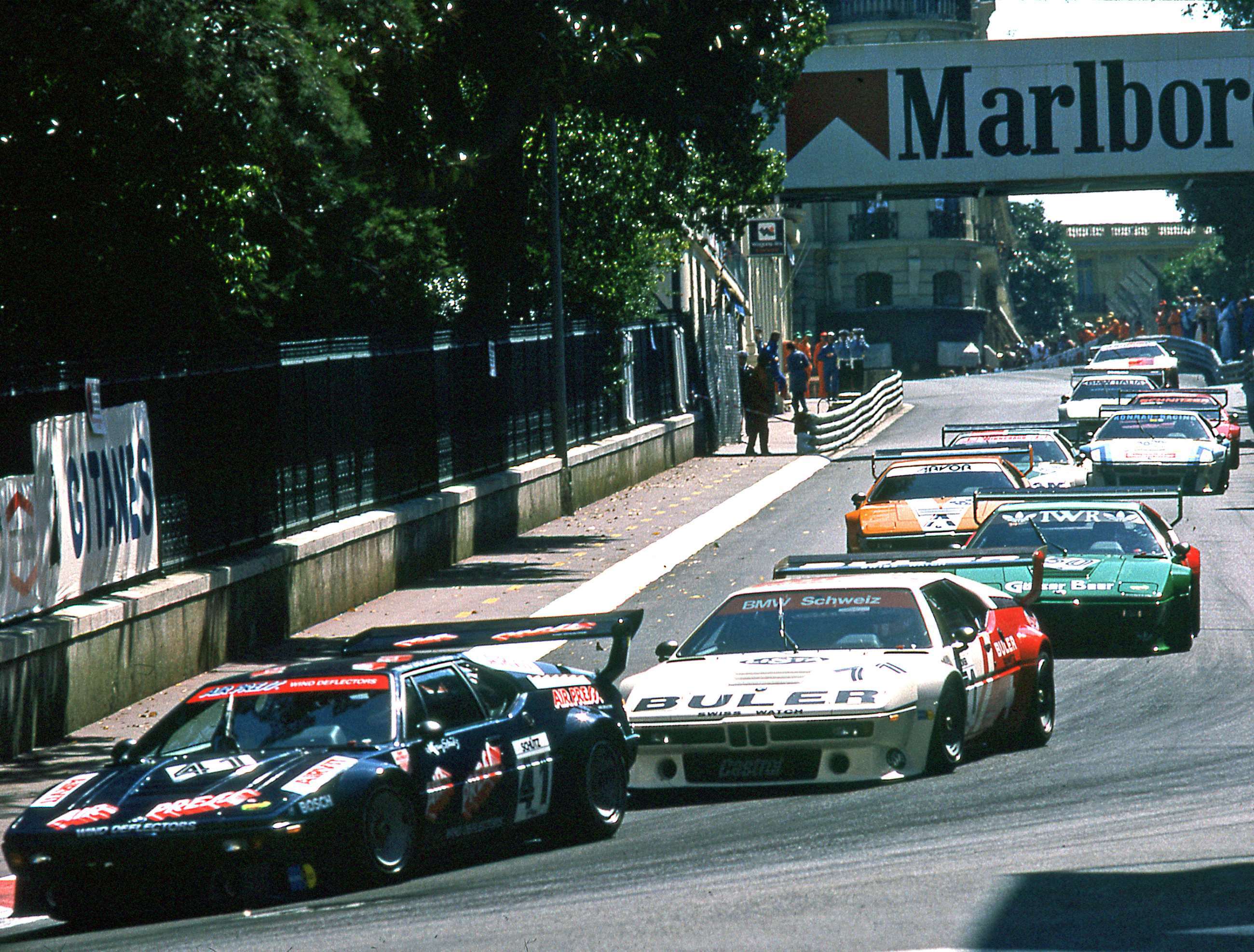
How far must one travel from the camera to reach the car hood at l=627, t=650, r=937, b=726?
35.7ft

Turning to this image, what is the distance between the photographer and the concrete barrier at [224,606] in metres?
13.3

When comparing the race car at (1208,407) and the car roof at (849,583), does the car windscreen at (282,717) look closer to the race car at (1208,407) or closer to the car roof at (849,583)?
the car roof at (849,583)

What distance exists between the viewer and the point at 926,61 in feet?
125

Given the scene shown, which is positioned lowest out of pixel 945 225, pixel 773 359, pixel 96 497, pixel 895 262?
pixel 773 359

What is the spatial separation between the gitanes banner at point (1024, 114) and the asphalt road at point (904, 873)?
2560 cm

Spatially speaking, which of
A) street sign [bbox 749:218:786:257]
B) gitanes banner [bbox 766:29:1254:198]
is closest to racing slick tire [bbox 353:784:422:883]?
gitanes banner [bbox 766:29:1254:198]

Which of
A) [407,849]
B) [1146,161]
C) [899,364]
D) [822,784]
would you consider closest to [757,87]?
[1146,161]

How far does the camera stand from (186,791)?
344 inches

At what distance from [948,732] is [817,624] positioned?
111 centimetres

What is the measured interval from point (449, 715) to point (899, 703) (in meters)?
2.70

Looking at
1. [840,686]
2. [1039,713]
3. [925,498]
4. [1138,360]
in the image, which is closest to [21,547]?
[840,686]

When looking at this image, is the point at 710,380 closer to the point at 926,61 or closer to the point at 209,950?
the point at 926,61

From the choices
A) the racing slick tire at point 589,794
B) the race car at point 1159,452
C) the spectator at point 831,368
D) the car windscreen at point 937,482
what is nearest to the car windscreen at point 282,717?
the racing slick tire at point 589,794

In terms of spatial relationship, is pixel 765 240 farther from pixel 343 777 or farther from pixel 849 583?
pixel 343 777
